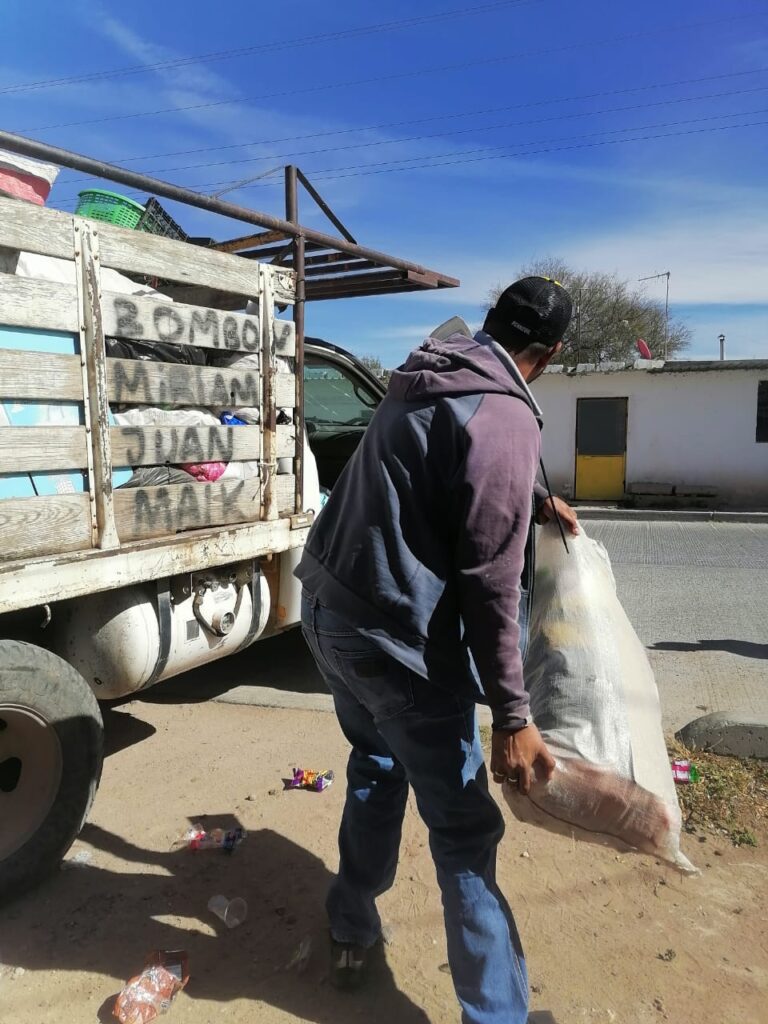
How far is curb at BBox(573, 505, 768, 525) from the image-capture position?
44.2 feet

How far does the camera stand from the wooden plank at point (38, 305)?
2.41 meters

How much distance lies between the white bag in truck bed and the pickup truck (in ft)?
4.90

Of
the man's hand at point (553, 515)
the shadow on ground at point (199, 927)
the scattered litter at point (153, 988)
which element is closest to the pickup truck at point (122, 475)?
the shadow on ground at point (199, 927)

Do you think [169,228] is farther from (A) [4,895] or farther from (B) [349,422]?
(A) [4,895]

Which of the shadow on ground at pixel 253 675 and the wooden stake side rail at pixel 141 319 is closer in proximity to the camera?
the wooden stake side rail at pixel 141 319

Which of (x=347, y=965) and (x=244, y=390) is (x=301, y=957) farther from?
(x=244, y=390)

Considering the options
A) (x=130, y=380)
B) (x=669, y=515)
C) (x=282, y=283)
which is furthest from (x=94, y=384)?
(x=669, y=515)

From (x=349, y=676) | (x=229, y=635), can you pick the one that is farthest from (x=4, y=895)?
(x=349, y=676)

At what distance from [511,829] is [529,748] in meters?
1.47

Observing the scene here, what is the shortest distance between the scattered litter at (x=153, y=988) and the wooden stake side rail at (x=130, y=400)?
116cm

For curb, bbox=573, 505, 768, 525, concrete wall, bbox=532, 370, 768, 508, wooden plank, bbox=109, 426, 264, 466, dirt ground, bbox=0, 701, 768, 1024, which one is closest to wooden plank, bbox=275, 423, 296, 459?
wooden plank, bbox=109, 426, 264, 466

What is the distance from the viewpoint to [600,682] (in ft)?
6.69

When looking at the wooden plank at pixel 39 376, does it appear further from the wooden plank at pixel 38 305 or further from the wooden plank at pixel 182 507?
the wooden plank at pixel 182 507

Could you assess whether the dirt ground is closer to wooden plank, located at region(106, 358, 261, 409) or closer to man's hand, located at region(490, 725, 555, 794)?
man's hand, located at region(490, 725, 555, 794)
